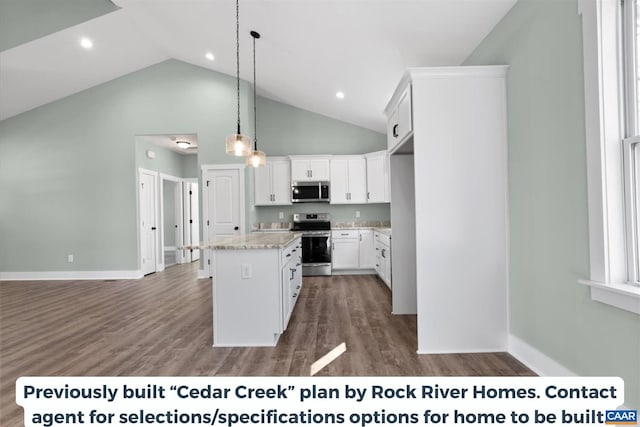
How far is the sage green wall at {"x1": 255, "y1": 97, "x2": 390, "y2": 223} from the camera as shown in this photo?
6320 mm

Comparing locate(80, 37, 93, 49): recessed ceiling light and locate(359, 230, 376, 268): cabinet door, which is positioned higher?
locate(80, 37, 93, 49): recessed ceiling light

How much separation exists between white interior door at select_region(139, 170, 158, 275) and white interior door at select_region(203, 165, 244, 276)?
130 cm

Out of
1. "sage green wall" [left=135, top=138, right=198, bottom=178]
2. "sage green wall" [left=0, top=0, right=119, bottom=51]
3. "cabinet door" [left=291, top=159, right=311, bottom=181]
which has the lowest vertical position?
"cabinet door" [left=291, top=159, right=311, bottom=181]

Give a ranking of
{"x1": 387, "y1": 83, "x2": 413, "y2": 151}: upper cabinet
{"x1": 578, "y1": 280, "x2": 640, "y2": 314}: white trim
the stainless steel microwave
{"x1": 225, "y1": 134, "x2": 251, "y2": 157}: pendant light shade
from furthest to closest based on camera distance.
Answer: the stainless steel microwave
{"x1": 225, "y1": 134, "x2": 251, "y2": 157}: pendant light shade
{"x1": 387, "y1": 83, "x2": 413, "y2": 151}: upper cabinet
{"x1": 578, "y1": 280, "x2": 640, "y2": 314}: white trim

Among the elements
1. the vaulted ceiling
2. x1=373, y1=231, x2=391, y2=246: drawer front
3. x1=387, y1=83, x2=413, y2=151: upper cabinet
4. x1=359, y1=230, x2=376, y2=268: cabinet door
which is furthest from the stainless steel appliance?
x1=387, y1=83, x2=413, y2=151: upper cabinet

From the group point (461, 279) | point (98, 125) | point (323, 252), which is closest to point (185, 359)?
point (461, 279)

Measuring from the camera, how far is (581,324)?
175cm

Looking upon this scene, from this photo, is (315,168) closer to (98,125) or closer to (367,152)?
(367,152)

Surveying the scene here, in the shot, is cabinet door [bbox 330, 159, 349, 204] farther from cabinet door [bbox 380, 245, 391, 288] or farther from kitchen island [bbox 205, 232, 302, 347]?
kitchen island [bbox 205, 232, 302, 347]

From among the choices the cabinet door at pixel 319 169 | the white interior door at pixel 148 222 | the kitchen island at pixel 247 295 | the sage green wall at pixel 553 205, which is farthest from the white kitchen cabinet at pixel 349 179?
the white interior door at pixel 148 222

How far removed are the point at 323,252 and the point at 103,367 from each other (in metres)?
3.85

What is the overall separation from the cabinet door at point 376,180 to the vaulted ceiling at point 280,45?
0.73 m

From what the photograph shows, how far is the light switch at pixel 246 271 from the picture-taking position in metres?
2.72
